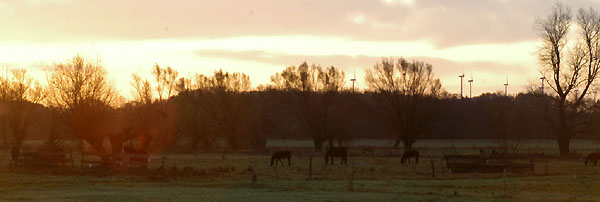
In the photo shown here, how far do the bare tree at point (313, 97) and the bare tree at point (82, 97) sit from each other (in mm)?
29347

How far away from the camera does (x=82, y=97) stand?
6450cm

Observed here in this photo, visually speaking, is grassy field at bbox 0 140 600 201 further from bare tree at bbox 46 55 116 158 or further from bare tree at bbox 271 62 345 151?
bare tree at bbox 271 62 345 151

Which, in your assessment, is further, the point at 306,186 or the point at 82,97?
the point at 82,97

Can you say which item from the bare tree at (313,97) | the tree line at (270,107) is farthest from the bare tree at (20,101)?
the bare tree at (313,97)

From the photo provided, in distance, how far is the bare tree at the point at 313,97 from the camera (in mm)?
90562

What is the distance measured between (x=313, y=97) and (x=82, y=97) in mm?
35580

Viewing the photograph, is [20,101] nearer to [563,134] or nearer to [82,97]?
[82,97]

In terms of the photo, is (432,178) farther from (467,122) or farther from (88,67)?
(467,122)

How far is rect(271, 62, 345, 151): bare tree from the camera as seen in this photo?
90.6 m

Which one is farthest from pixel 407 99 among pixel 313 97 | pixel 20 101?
pixel 20 101

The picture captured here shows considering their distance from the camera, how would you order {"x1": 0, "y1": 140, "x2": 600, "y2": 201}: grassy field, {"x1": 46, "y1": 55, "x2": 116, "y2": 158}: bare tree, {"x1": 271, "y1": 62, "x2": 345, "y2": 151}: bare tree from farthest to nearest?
1. {"x1": 271, "y1": 62, "x2": 345, "y2": 151}: bare tree
2. {"x1": 46, "y1": 55, "x2": 116, "y2": 158}: bare tree
3. {"x1": 0, "y1": 140, "x2": 600, "y2": 201}: grassy field

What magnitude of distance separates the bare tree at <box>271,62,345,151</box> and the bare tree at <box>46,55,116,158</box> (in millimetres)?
29347

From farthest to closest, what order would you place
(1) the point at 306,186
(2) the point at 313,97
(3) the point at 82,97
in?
(2) the point at 313,97
(3) the point at 82,97
(1) the point at 306,186


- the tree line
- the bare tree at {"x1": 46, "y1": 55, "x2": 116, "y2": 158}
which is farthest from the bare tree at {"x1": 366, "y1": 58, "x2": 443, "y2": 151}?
the bare tree at {"x1": 46, "y1": 55, "x2": 116, "y2": 158}
